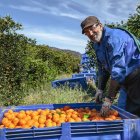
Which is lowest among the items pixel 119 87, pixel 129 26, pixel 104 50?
pixel 119 87

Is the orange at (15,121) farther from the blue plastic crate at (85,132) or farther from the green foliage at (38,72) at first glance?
the green foliage at (38,72)

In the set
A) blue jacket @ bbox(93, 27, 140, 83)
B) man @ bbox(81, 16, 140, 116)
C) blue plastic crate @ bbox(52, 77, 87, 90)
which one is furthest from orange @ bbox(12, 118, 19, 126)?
blue plastic crate @ bbox(52, 77, 87, 90)

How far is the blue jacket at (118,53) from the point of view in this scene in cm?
507

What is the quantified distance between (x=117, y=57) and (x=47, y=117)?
3.38 ft

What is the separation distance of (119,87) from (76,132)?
1445mm

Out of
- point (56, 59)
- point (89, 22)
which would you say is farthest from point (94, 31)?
point (56, 59)

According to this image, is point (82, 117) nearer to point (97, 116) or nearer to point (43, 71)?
point (97, 116)

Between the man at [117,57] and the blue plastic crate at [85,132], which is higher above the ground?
the man at [117,57]

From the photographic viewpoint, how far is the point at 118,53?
16.6 ft

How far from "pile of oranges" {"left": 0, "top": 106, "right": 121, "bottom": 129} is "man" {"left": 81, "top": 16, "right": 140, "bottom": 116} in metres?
0.21

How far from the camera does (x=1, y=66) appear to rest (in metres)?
9.50

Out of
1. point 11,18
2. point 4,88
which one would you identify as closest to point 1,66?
point 4,88

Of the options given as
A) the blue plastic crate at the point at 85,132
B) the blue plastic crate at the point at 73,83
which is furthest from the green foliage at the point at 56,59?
the blue plastic crate at the point at 85,132

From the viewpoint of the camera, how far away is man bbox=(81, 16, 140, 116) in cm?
509
